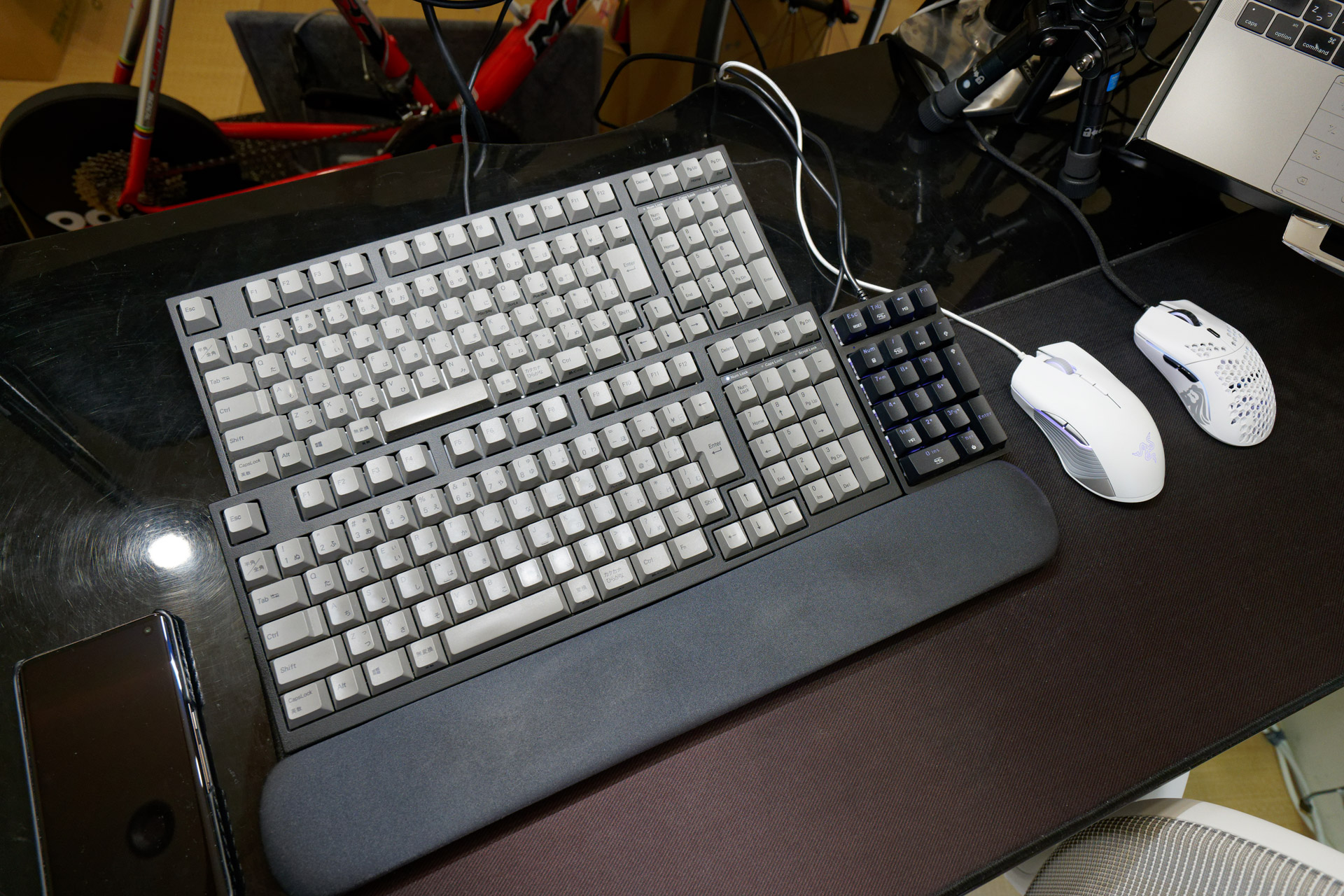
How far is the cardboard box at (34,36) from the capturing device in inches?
Result: 32.9

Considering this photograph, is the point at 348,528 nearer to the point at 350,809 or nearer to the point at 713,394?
the point at 350,809

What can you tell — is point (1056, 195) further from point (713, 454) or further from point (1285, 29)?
point (713, 454)

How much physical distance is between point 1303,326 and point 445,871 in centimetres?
84

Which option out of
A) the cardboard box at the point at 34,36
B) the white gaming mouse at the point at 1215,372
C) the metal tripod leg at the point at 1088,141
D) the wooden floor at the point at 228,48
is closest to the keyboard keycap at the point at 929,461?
the white gaming mouse at the point at 1215,372

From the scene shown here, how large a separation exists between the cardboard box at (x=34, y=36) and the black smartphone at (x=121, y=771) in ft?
2.42

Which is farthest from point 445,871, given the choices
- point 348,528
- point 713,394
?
point 713,394

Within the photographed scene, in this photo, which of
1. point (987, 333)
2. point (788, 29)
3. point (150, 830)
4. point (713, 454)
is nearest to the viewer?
point (150, 830)

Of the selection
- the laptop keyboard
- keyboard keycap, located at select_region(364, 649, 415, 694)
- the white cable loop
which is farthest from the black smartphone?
the laptop keyboard

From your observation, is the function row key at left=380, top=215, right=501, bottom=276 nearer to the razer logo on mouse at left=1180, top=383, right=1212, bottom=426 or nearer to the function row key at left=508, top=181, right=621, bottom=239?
the function row key at left=508, top=181, right=621, bottom=239

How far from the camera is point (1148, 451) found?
2.00ft

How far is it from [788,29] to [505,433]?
→ 0.82 m

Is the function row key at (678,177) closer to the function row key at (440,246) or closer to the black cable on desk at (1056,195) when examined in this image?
the function row key at (440,246)

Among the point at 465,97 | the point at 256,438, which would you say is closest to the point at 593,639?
the point at 256,438

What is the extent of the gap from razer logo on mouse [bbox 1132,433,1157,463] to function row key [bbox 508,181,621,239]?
0.45m
